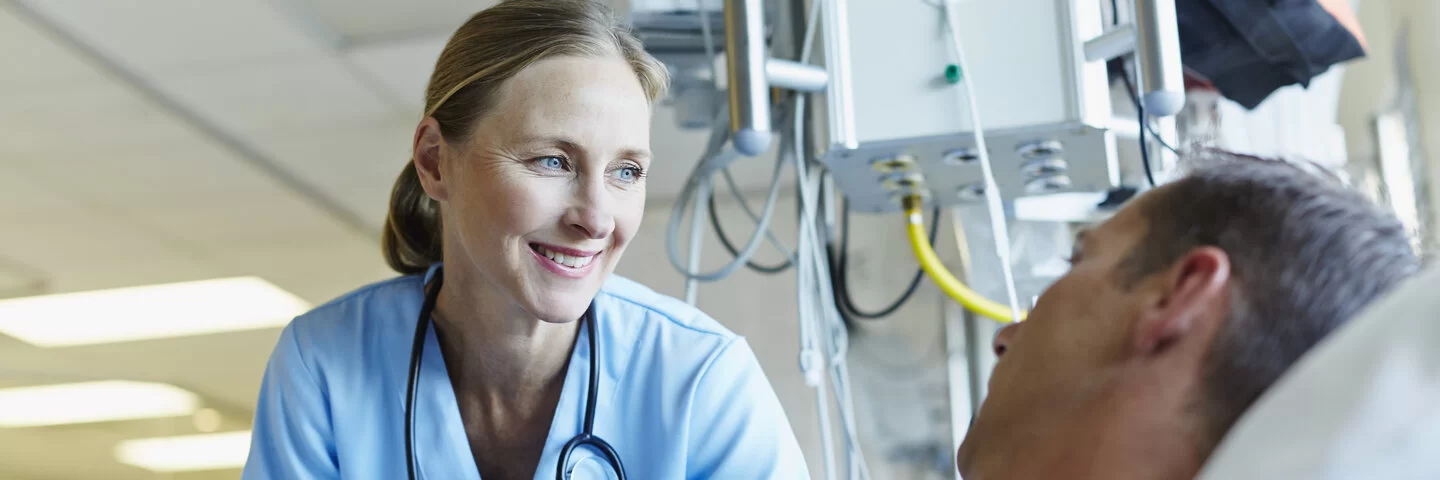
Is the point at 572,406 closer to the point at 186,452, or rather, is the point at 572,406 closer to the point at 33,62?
the point at 33,62

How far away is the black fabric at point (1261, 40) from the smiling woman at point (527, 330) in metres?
0.66

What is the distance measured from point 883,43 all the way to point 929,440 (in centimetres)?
97

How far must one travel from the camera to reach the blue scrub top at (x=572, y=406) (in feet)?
3.76

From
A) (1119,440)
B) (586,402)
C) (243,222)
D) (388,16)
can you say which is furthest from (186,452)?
(1119,440)

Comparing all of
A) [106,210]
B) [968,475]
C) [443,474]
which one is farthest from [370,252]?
[968,475]

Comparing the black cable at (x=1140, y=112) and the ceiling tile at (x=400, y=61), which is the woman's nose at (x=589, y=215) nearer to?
the black cable at (x=1140, y=112)

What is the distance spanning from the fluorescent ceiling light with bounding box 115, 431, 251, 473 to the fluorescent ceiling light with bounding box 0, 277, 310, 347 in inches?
73.3

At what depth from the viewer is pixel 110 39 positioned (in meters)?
2.80

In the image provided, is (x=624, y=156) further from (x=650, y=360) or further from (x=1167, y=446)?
(x=1167, y=446)

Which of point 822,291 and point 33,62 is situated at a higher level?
point 33,62

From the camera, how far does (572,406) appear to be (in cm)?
118

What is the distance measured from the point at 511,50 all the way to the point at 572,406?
350 mm

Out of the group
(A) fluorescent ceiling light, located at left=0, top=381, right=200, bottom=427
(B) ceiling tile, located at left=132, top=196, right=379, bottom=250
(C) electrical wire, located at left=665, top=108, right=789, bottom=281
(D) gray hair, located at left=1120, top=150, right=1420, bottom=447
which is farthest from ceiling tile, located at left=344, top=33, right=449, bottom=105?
(A) fluorescent ceiling light, located at left=0, top=381, right=200, bottom=427

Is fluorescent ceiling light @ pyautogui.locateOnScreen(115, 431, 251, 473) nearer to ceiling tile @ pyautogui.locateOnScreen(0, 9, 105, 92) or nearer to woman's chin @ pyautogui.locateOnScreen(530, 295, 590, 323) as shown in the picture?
ceiling tile @ pyautogui.locateOnScreen(0, 9, 105, 92)
